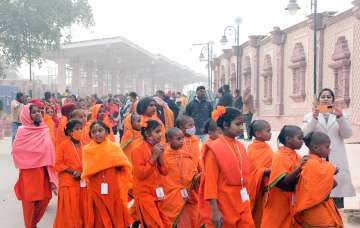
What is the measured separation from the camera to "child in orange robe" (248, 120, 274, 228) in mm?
4887

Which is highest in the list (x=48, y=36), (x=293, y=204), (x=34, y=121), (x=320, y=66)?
(x=48, y=36)

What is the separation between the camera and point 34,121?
627 cm

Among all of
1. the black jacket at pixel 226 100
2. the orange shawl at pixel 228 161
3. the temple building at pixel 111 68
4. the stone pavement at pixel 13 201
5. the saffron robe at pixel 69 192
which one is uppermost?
the temple building at pixel 111 68

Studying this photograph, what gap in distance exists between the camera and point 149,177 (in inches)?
202

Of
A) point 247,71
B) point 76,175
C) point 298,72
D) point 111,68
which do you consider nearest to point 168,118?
point 76,175

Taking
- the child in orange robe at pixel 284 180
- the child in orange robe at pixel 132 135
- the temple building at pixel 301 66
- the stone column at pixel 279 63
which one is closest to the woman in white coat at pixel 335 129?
the child in orange robe at pixel 284 180

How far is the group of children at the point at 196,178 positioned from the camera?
4148 mm

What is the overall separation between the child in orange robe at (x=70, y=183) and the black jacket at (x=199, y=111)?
462 cm

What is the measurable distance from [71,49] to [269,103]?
12.5 metres

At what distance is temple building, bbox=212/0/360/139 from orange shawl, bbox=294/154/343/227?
1112 centimetres

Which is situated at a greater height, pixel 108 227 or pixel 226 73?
pixel 226 73

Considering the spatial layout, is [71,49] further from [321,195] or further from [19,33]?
[321,195]

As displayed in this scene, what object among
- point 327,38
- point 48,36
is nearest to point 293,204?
point 327,38

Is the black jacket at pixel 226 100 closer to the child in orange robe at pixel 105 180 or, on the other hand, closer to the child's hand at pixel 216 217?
the child in orange robe at pixel 105 180
